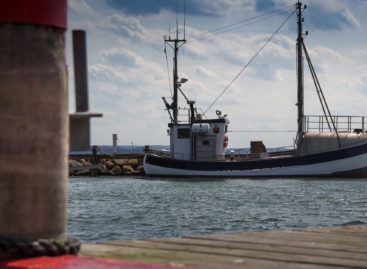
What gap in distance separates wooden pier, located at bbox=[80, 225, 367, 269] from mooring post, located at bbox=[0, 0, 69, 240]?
470 mm

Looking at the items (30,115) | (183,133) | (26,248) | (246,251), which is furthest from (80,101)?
(183,133)

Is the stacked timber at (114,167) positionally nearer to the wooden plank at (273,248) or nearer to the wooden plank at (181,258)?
the wooden plank at (273,248)

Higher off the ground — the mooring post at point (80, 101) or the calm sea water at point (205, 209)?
the mooring post at point (80, 101)

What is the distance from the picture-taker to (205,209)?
1702cm

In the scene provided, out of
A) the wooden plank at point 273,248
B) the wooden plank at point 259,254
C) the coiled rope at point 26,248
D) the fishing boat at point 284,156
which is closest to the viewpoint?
the coiled rope at point 26,248

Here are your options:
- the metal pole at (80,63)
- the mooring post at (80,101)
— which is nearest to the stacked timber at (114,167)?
the mooring post at (80,101)

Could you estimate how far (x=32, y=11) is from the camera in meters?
2.96

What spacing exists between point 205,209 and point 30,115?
14332mm

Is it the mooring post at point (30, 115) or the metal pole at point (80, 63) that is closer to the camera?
the mooring post at point (30, 115)

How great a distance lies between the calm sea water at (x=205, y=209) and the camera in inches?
505

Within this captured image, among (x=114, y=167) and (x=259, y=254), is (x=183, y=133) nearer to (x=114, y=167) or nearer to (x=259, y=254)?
(x=114, y=167)

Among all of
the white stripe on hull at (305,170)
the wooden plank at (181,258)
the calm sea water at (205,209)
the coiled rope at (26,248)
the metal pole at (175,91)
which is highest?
the metal pole at (175,91)

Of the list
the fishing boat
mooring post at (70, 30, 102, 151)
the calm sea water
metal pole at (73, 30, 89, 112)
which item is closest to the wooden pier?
mooring post at (70, 30, 102, 151)

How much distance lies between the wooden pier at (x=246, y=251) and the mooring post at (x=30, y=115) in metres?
0.47
